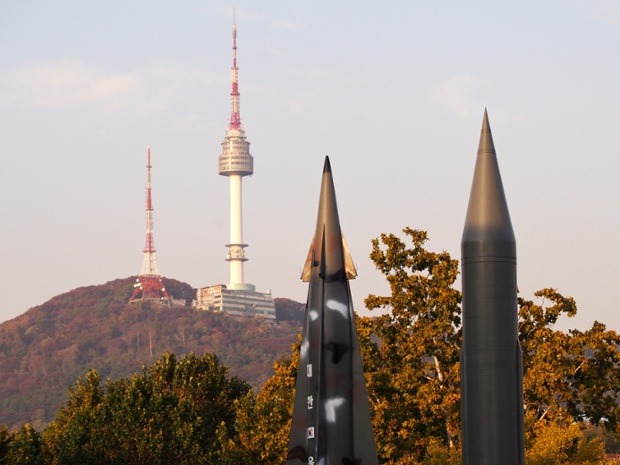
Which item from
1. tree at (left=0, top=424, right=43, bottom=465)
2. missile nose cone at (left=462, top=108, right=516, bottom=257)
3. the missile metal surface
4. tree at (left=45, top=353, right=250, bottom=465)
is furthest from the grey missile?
tree at (left=45, top=353, right=250, bottom=465)

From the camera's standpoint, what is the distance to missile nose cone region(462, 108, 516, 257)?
22953mm

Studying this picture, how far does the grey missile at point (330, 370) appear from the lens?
87.8ft

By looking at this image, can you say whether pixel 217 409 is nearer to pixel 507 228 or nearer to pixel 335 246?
pixel 335 246

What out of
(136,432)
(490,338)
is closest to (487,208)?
(490,338)

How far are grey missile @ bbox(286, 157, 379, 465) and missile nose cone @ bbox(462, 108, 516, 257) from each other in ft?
16.3

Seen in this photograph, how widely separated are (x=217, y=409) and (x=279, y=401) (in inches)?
498

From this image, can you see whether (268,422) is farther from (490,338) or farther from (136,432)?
(490,338)

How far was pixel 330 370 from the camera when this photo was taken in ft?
88.9

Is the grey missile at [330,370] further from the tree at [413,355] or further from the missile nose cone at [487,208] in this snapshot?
the tree at [413,355]

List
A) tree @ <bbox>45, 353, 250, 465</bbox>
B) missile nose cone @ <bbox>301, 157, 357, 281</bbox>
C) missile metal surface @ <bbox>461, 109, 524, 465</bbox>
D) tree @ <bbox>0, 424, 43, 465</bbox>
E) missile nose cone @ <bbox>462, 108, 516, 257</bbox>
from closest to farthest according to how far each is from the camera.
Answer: missile metal surface @ <bbox>461, 109, 524, 465</bbox>
missile nose cone @ <bbox>462, 108, 516, 257</bbox>
missile nose cone @ <bbox>301, 157, 357, 281</bbox>
tree @ <bbox>0, 424, 43, 465</bbox>
tree @ <bbox>45, 353, 250, 465</bbox>

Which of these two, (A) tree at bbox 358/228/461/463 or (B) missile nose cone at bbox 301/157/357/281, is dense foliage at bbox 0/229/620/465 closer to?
(A) tree at bbox 358/228/461/463

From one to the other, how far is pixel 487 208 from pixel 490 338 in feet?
8.45

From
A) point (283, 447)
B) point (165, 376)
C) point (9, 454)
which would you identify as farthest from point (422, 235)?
Answer: point (165, 376)

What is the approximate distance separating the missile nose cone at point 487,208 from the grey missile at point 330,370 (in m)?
4.97
